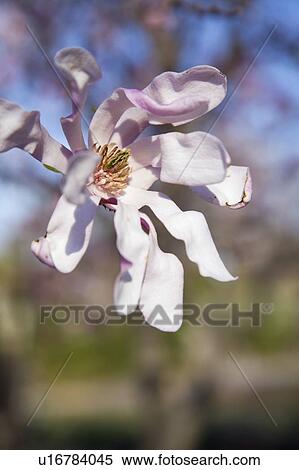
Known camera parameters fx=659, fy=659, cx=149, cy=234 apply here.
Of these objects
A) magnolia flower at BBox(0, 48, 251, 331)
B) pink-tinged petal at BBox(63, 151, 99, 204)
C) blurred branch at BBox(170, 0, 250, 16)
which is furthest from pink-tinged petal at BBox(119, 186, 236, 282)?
blurred branch at BBox(170, 0, 250, 16)

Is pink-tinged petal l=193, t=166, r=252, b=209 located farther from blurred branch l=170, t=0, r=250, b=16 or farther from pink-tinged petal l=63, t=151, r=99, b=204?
blurred branch l=170, t=0, r=250, b=16

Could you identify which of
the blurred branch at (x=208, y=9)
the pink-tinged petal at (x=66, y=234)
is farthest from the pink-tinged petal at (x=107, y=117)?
the blurred branch at (x=208, y=9)

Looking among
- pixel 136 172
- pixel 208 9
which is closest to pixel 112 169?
pixel 136 172

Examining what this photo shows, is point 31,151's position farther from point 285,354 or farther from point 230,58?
point 285,354

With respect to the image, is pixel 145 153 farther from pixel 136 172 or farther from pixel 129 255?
pixel 129 255

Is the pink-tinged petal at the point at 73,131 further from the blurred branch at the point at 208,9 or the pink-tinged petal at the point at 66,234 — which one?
the blurred branch at the point at 208,9
